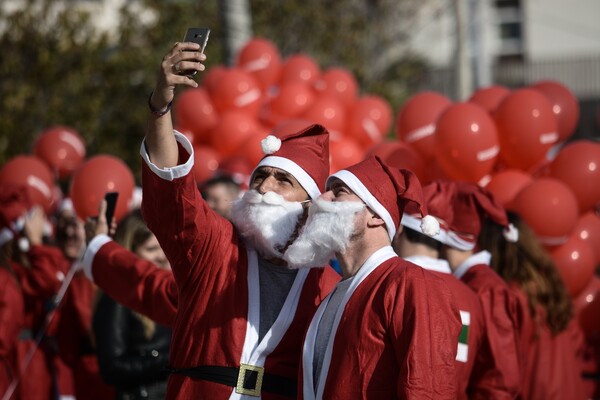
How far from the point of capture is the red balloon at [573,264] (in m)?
5.79

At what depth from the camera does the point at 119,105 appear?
12898 mm

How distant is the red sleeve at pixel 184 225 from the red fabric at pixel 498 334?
1456 mm

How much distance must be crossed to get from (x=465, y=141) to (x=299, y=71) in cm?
326

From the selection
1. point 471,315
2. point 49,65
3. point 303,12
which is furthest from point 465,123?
point 303,12

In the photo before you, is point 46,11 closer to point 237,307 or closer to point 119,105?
point 119,105

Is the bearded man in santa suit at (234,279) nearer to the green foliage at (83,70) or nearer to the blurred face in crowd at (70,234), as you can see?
the blurred face in crowd at (70,234)

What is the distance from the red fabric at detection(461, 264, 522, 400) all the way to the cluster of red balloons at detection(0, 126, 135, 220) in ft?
7.80

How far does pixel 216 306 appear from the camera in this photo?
144 inches

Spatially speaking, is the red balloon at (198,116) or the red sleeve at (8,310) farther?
the red balloon at (198,116)

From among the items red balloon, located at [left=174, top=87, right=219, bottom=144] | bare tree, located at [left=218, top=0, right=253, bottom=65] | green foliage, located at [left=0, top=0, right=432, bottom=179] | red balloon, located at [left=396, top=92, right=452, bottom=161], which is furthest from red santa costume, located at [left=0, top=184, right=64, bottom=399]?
green foliage, located at [left=0, top=0, right=432, bottom=179]

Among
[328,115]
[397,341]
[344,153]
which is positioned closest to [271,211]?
[397,341]

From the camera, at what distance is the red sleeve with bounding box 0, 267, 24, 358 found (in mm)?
5496

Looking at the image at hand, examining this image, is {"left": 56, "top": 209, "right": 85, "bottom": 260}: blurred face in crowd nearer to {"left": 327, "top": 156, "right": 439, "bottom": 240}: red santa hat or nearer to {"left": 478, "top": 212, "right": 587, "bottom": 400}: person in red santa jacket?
{"left": 478, "top": 212, "right": 587, "bottom": 400}: person in red santa jacket

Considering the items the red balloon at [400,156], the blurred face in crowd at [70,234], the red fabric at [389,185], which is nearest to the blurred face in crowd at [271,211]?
the red fabric at [389,185]
